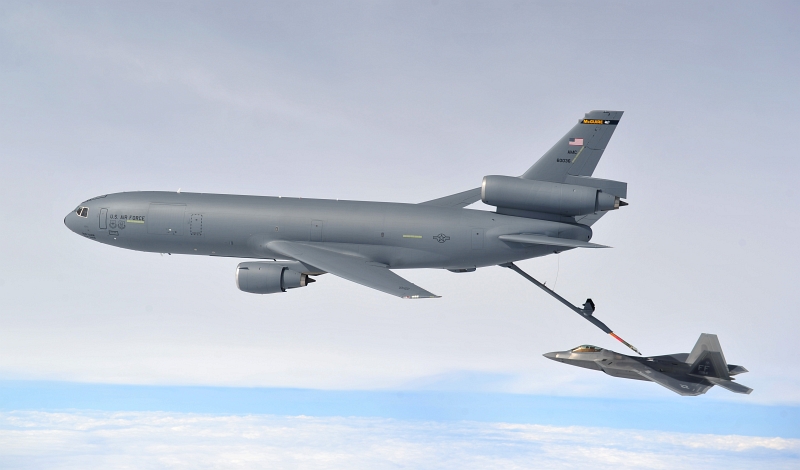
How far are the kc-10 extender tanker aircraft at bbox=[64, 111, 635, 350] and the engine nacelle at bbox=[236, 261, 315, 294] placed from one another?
0.04m

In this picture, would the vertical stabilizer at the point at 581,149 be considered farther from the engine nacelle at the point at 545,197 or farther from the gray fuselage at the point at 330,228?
the gray fuselage at the point at 330,228

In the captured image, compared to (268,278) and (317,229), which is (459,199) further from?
(268,278)

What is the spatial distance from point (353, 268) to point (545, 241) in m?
7.78

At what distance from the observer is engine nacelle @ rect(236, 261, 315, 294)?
25828 mm

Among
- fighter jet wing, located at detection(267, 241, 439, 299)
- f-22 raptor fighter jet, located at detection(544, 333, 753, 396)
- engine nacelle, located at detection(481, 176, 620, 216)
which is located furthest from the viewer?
f-22 raptor fighter jet, located at detection(544, 333, 753, 396)

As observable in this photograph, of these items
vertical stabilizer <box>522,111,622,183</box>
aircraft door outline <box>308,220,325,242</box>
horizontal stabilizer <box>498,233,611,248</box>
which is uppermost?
vertical stabilizer <box>522,111,622,183</box>

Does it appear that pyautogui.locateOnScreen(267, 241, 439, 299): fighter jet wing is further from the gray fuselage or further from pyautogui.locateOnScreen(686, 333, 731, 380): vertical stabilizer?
pyautogui.locateOnScreen(686, 333, 731, 380): vertical stabilizer

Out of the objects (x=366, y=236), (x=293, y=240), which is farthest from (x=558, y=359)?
(x=293, y=240)

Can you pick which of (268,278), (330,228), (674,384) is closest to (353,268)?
(330,228)

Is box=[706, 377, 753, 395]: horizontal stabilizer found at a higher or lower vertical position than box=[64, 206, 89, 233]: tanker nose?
lower

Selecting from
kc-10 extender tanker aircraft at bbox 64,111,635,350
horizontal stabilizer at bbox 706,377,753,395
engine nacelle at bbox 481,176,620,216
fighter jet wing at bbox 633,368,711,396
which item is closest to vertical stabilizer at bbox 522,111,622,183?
kc-10 extender tanker aircraft at bbox 64,111,635,350

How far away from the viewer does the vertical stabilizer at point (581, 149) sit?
2645 cm

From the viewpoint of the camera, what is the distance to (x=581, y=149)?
26.6 m

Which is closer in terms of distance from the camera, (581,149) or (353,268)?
→ (353,268)
